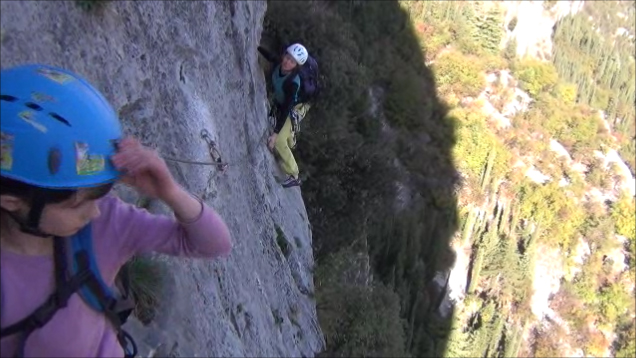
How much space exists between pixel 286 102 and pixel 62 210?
592cm

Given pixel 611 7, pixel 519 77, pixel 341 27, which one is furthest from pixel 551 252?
pixel 611 7

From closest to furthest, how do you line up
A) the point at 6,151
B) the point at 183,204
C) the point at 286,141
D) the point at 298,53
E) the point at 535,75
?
1. the point at 6,151
2. the point at 183,204
3. the point at 298,53
4. the point at 286,141
5. the point at 535,75

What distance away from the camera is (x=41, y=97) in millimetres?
1959

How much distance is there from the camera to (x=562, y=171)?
38812 mm

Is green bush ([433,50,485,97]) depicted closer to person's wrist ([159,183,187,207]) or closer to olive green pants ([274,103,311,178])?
olive green pants ([274,103,311,178])

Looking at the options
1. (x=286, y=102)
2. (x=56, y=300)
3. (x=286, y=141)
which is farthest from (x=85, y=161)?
(x=286, y=141)

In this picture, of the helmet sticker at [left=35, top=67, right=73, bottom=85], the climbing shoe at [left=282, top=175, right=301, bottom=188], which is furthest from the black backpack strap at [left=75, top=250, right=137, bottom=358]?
the climbing shoe at [left=282, top=175, right=301, bottom=188]

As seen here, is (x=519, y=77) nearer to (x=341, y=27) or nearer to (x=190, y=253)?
(x=341, y=27)

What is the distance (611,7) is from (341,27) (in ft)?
256

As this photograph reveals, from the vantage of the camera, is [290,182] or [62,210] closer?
[62,210]

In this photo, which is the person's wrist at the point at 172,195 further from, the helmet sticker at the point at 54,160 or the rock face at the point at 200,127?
the rock face at the point at 200,127

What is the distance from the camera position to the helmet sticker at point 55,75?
2035 millimetres

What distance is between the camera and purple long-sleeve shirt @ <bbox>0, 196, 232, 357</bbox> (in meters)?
1.91

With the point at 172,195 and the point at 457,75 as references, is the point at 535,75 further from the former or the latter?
the point at 172,195
